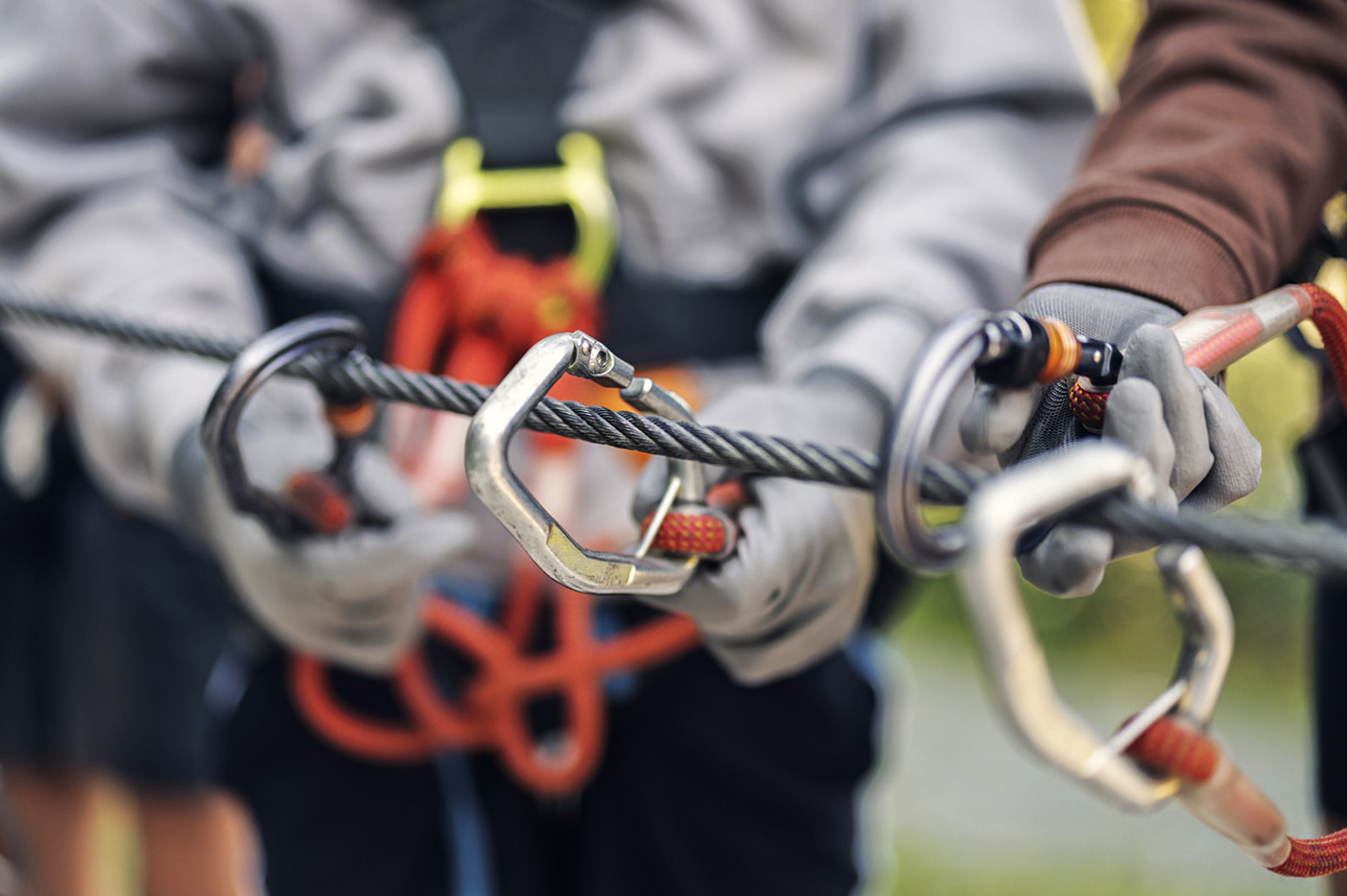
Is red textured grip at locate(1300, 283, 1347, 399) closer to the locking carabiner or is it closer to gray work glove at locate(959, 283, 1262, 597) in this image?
gray work glove at locate(959, 283, 1262, 597)

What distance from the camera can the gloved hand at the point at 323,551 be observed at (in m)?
0.54

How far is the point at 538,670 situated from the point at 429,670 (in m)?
0.12

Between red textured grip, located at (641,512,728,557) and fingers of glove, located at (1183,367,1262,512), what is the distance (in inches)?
7.5

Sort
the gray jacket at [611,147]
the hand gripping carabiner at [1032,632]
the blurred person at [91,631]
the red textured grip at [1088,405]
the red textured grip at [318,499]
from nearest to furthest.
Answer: the hand gripping carabiner at [1032,632]
the red textured grip at [1088,405]
the red textured grip at [318,499]
the gray jacket at [611,147]
the blurred person at [91,631]

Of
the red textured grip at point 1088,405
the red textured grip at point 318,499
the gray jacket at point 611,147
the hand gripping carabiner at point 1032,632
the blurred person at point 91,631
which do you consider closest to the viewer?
the hand gripping carabiner at point 1032,632

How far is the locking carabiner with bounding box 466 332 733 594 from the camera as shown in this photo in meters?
0.32

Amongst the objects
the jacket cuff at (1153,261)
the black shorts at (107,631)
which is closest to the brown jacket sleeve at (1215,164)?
the jacket cuff at (1153,261)

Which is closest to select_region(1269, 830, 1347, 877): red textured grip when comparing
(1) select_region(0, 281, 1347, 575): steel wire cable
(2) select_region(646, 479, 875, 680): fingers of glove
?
(1) select_region(0, 281, 1347, 575): steel wire cable

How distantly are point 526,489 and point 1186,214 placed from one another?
12.0 inches

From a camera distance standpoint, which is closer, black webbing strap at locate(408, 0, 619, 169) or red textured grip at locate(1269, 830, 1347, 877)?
red textured grip at locate(1269, 830, 1347, 877)

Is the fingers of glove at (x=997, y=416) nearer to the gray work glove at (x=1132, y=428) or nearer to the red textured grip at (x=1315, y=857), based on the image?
the gray work glove at (x=1132, y=428)

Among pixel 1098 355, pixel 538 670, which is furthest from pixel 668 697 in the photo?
pixel 1098 355

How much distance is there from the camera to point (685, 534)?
401 millimetres

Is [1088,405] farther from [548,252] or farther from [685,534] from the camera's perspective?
[548,252]
